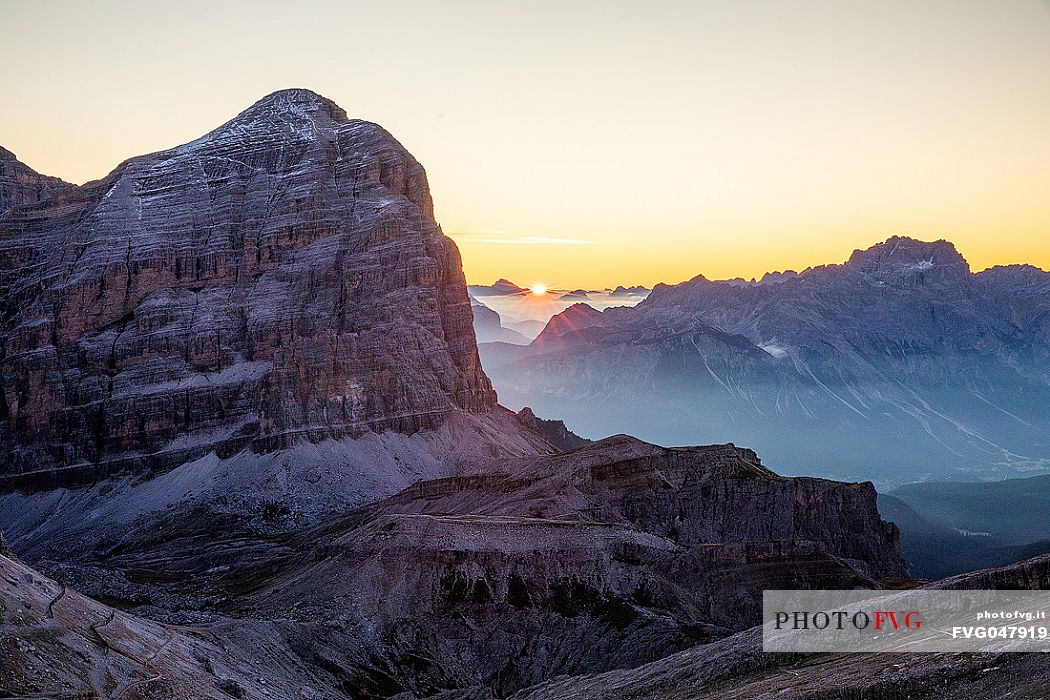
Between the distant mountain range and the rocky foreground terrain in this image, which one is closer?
the rocky foreground terrain

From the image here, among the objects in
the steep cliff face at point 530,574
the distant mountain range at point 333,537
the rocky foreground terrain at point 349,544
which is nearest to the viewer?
the rocky foreground terrain at point 349,544

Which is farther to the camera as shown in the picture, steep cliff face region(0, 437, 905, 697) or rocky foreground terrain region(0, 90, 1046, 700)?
steep cliff face region(0, 437, 905, 697)

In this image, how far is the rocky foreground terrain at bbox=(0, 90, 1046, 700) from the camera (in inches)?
2687

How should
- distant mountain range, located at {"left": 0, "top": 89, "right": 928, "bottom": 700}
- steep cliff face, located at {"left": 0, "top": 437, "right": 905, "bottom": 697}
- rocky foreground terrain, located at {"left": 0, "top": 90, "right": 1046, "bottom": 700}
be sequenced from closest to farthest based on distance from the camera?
1. rocky foreground terrain, located at {"left": 0, "top": 90, "right": 1046, "bottom": 700}
2. distant mountain range, located at {"left": 0, "top": 89, "right": 928, "bottom": 700}
3. steep cliff face, located at {"left": 0, "top": 437, "right": 905, "bottom": 697}

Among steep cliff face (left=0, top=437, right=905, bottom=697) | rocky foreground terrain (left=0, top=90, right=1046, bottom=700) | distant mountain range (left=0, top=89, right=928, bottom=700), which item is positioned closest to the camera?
rocky foreground terrain (left=0, top=90, right=1046, bottom=700)

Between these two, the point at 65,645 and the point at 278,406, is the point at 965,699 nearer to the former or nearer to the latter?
the point at 65,645

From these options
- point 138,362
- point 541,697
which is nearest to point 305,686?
point 541,697

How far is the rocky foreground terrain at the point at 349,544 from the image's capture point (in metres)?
68.2

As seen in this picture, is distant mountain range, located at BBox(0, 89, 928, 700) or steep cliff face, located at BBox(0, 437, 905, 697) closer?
distant mountain range, located at BBox(0, 89, 928, 700)

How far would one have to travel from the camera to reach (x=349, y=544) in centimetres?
11431

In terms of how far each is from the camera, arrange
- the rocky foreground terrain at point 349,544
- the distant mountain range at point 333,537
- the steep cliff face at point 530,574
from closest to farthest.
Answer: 1. the rocky foreground terrain at point 349,544
2. the distant mountain range at point 333,537
3. the steep cliff face at point 530,574

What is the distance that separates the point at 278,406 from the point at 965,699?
515 feet

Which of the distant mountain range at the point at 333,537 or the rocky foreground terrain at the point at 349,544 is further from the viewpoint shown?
the distant mountain range at the point at 333,537

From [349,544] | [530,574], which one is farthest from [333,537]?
[530,574]
